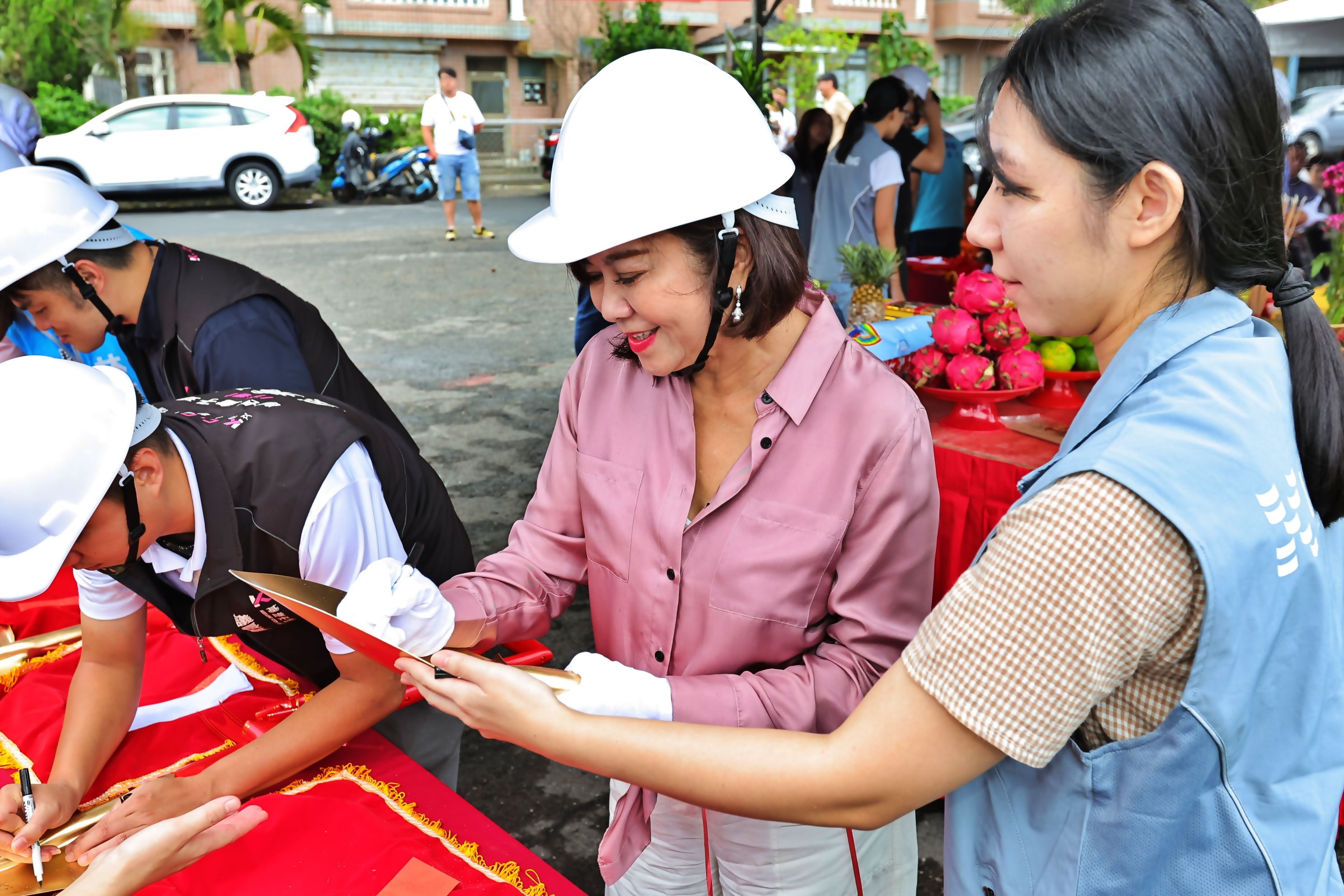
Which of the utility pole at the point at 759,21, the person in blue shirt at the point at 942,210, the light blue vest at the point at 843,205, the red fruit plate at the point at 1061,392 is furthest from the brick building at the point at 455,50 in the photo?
the red fruit plate at the point at 1061,392

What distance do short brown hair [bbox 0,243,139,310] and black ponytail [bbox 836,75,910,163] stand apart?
389cm

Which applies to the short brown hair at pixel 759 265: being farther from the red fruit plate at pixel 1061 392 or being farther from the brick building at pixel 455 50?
the brick building at pixel 455 50

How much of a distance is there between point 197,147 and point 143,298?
42.2 ft

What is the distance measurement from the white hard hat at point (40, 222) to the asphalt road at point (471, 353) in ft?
3.76

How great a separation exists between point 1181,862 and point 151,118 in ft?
50.3

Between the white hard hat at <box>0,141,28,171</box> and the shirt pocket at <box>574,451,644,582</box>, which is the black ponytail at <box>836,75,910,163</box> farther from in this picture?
the shirt pocket at <box>574,451,644,582</box>

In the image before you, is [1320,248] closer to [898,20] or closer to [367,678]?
[898,20]

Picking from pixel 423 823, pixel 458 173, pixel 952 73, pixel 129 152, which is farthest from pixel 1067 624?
pixel 952 73

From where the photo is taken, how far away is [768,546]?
4.42ft

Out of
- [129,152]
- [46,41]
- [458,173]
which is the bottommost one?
[458,173]

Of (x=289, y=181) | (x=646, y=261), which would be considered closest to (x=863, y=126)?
(x=646, y=261)

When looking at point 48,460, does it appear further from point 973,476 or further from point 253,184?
point 253,184

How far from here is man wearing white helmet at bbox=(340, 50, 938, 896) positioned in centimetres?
126

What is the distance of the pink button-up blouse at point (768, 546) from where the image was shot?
1.32 metres
